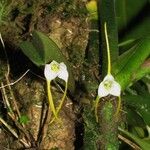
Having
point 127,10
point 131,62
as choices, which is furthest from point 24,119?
point 127,10

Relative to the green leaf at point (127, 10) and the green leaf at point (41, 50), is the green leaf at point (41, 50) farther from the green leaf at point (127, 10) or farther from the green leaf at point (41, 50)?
the green leaf at point (127, 10)

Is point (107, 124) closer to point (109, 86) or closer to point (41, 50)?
point (109, 86)

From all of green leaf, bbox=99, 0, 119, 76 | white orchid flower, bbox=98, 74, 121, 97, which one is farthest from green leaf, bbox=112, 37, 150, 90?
white orchid flower, bbox=98, 74, 121, 97

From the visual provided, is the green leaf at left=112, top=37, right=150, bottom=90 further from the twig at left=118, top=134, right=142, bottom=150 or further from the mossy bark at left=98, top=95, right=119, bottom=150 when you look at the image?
the twig at left=118, top=134, right=142, bottom=150

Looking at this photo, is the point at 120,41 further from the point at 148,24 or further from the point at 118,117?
the point at 118,117

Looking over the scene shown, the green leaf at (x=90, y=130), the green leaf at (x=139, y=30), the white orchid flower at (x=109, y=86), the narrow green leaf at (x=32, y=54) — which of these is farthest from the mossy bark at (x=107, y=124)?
the green leaf at (x=139, y=30)

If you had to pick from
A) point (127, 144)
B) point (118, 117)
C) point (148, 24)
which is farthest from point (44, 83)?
point (148, 24)
